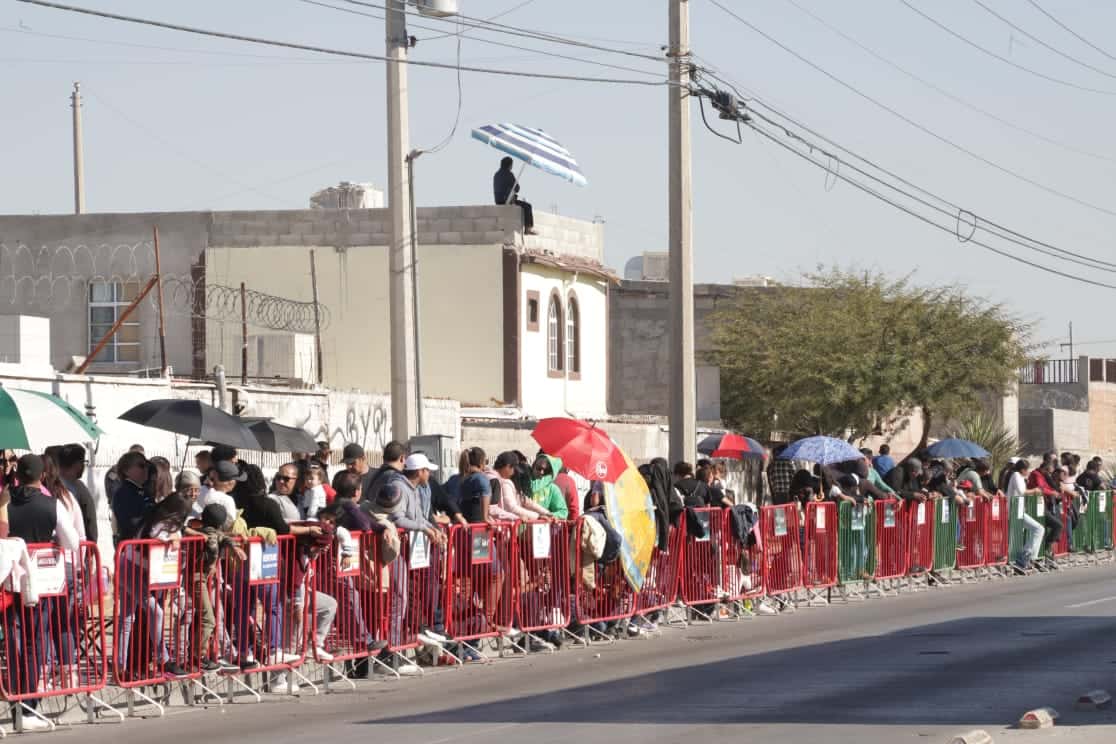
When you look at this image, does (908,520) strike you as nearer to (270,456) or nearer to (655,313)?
(270,456)

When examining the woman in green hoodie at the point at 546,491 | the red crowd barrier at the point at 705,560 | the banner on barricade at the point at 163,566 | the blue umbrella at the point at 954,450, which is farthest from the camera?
the blue umbrella at the point at 954,450

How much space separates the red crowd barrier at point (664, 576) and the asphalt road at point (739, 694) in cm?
37

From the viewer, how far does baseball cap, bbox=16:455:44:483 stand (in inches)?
491

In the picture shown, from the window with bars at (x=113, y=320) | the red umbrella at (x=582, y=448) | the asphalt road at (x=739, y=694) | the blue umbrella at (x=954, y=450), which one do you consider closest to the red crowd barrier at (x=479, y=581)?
the asphalt road at (x=739, y=694)

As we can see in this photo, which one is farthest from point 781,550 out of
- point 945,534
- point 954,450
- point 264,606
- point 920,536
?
point 264,606

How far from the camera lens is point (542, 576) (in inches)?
696

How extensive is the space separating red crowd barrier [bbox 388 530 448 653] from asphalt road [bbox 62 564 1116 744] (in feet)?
1.41

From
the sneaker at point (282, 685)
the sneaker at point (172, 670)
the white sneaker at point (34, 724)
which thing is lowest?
the sneaker at point (282, 685)

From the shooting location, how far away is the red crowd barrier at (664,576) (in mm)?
19453

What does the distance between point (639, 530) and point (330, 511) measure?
4.50m

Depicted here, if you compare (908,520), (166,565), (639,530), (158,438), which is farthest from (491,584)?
(908,520)

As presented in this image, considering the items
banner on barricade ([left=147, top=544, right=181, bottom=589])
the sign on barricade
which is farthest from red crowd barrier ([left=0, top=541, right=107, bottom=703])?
the sign on barricade

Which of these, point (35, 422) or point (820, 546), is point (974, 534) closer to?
point (820, 546)

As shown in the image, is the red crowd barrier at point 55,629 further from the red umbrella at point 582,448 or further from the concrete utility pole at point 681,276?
the concrete utility pole at point 681,276
